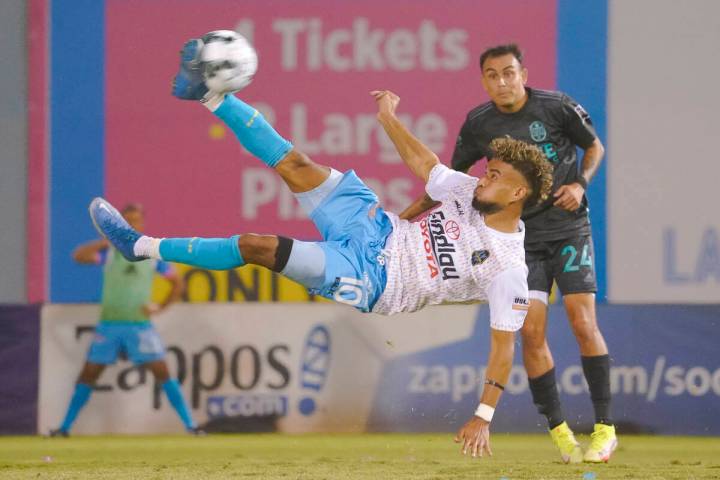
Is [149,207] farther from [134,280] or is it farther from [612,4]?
[612,4]

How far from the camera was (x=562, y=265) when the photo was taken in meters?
6.62

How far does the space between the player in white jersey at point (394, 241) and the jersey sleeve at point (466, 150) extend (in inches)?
31.1

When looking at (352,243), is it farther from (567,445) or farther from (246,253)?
(567,445)

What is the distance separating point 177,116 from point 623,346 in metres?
3.99

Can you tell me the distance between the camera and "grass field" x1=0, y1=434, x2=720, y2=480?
20.3 ft

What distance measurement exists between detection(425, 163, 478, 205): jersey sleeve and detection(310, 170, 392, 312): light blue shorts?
0.25 meters

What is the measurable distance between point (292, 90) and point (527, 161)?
16.6ft

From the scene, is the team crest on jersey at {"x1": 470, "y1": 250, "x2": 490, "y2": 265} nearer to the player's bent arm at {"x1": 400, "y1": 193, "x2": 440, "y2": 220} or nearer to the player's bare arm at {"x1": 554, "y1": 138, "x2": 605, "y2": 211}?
the player's bent arm at {"x1": 400, "y1": 193, "x2": 440, "y2": 220}

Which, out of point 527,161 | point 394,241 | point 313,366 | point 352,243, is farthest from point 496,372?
point 313,366

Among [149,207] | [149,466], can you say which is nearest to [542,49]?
[149,207]

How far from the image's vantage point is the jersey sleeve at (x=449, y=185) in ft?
19.1

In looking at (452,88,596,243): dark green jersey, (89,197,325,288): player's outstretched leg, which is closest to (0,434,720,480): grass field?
(89,197,325,288): player's outstretched leg

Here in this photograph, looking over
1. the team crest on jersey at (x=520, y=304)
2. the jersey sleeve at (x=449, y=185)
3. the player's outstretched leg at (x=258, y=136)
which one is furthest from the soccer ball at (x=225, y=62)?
the team crest on jersey at (x=520, y=304)

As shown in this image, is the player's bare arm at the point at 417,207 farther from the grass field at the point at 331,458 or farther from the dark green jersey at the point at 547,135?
the grass field at the point at 331,458
